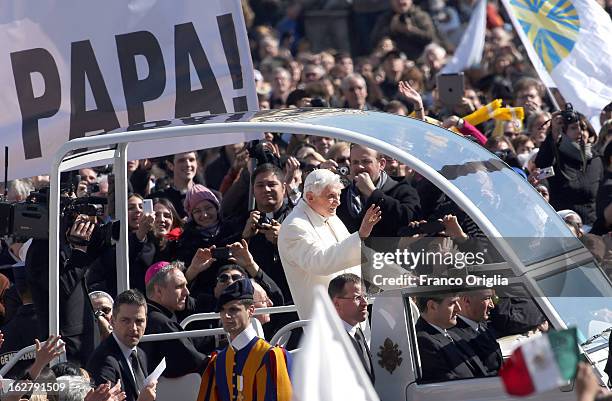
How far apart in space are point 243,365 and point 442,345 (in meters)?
0.97

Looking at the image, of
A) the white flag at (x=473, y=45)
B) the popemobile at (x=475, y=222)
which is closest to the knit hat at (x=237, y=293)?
the popemobile at (x=475, y=222)

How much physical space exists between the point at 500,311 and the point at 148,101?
10.9 feet

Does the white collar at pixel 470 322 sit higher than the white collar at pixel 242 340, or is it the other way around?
the white collar at pixel 470 322

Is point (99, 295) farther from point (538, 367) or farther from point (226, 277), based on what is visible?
point (538, 367)

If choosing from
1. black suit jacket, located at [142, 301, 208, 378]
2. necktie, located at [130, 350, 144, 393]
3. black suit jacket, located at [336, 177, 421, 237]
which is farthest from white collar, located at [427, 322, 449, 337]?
necktie, located at [130, 350, 144, 393]

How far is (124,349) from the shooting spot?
7.72 m

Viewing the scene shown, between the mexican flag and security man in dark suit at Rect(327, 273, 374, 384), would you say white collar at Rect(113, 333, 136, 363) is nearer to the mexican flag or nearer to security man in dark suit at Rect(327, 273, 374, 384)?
security man in dark suit at Rect(327, 273, 374, 384)

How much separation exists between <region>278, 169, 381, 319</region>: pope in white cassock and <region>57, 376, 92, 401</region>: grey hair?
1.46m

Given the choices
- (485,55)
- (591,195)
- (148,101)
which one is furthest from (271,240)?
(485,55)

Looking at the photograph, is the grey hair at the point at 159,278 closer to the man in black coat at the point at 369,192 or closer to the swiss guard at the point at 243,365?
the man in black coat at the point at 369,192

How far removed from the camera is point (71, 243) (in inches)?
317

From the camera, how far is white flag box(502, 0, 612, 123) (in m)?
12.4

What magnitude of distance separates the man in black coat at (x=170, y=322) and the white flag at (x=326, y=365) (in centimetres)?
262

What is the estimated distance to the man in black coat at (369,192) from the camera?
8.47 meters
